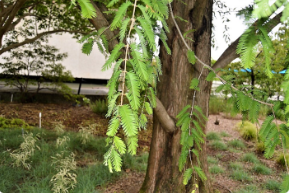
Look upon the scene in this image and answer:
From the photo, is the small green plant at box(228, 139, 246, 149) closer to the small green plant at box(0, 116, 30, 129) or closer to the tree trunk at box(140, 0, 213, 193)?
the tree trunk at box(140, 0, 213, 193)

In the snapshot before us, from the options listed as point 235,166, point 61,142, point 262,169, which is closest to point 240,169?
point 235,166

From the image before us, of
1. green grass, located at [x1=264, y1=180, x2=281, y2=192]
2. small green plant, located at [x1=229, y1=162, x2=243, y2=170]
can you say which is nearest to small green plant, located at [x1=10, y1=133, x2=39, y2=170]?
small green plant, located at [x1=229, y1=162, x2=243, y2=170]

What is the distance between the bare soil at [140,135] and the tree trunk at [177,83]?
72 cm

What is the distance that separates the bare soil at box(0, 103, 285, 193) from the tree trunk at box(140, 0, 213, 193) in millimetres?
720

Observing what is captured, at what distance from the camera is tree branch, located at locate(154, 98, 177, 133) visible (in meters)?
2.59

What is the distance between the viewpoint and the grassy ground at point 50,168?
354cm

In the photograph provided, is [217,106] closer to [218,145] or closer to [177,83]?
[218,145]

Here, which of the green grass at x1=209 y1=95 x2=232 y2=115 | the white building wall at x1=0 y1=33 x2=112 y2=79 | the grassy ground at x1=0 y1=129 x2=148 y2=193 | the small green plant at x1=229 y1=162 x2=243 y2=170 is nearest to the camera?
the grassy ground at x1=0 y1=129 x2=148 y2=193

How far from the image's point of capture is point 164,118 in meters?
2.76

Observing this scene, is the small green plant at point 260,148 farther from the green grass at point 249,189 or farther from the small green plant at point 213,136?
the green grass at point 249,189

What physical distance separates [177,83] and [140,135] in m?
3.96

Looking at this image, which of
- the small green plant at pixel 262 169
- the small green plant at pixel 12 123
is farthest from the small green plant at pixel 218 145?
the small green plant at pixel 12 123

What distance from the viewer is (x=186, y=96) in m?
3.08

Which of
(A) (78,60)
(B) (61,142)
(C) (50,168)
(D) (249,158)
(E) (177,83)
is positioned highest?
(A) (78,60)
